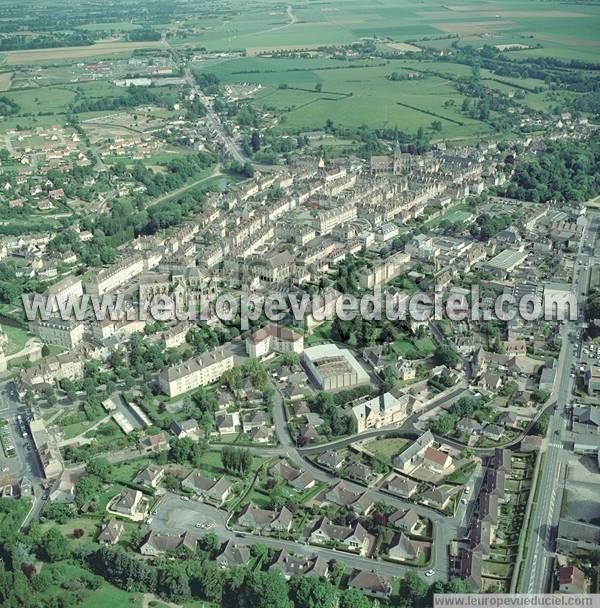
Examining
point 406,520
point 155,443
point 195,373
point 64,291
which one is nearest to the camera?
point 406,520

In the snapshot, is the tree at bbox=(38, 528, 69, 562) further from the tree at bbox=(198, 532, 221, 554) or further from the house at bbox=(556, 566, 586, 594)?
the house at bbox=(556, 566, 586, 594)

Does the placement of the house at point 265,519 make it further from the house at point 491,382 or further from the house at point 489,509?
the house at point 491,382

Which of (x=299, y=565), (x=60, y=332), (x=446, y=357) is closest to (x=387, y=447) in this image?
(x=446, y=357)

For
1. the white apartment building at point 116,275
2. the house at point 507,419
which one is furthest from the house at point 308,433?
the white apartment building at point 116,275

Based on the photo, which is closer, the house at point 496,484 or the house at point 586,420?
the house at point 496,484

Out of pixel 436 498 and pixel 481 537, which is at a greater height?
pixel 481 537

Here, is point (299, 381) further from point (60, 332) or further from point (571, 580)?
point (571, 580)
